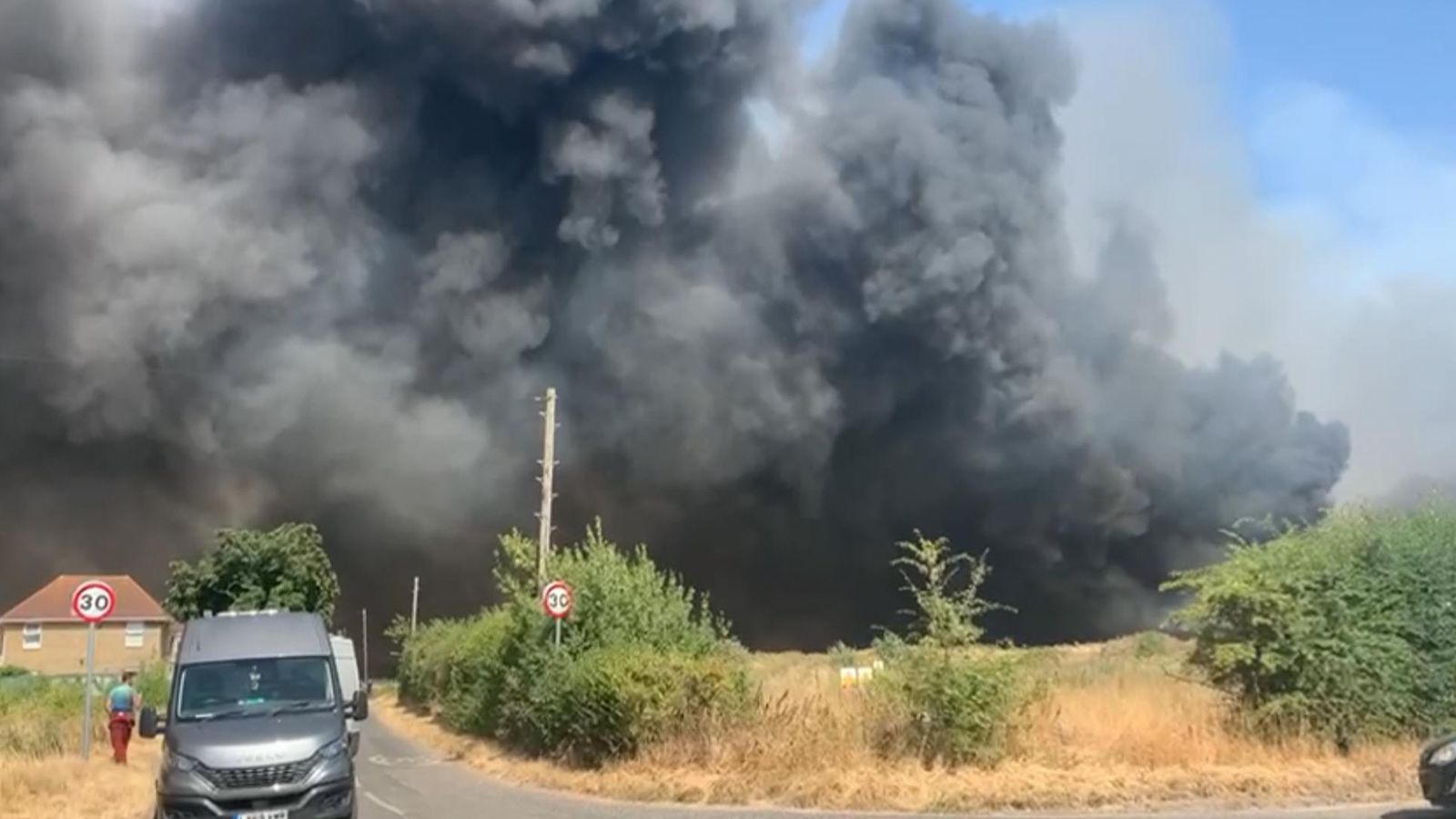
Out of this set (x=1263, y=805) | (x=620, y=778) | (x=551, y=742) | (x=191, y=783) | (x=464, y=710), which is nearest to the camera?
(x=191, y=783)

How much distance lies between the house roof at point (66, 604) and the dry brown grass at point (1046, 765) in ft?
161

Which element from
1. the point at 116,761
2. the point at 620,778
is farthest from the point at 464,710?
the point at 620,778

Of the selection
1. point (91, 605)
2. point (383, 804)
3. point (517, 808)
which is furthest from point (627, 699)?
point (91, 605)

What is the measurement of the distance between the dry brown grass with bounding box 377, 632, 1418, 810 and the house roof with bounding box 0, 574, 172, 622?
1936 inches

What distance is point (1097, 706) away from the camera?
16859 mm

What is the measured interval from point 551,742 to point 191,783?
8204mm

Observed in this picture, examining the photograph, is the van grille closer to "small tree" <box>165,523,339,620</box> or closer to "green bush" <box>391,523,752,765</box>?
"green bush" <box>391,523,752,765</box>

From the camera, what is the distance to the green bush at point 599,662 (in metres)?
17.5

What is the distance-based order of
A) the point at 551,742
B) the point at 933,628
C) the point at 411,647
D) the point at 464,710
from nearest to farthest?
the point at 933,628 < the point at 551,742 < the point at 464,710 < the point at 411,647

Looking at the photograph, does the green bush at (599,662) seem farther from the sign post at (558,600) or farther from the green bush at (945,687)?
the green bush at (945,687)

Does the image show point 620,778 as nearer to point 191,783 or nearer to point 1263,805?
point 191,783

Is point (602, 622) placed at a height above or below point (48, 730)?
above

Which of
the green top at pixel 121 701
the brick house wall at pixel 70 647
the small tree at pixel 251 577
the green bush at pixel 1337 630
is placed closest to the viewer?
the green bush at pixel 1337 630

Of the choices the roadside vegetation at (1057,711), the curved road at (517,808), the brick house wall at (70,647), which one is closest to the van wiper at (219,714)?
the curved road at (517,808)
